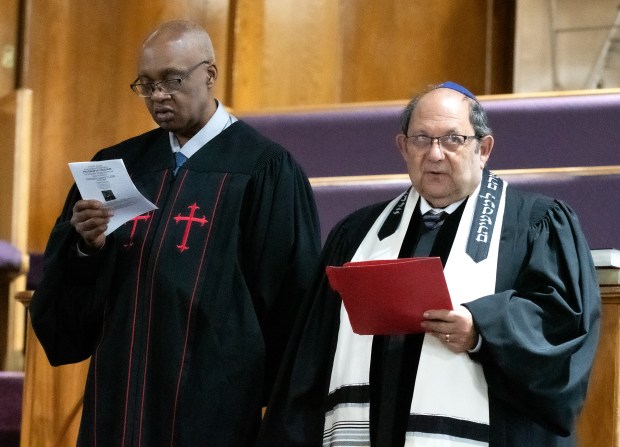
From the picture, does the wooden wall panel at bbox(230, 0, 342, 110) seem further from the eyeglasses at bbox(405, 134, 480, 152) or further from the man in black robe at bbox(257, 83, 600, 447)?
the eyeglasses at bbox(405, 134, 480, 152)

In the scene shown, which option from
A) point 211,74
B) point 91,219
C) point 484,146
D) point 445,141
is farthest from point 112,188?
point 484,146

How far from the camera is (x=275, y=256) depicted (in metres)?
3.51

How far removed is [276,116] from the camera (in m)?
5.59

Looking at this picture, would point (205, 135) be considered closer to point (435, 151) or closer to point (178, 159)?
point (178, 159)

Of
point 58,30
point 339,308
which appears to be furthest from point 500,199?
point 58,30

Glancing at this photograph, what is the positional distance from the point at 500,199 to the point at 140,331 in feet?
3.58

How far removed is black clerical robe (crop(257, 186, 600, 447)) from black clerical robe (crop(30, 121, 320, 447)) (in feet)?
0.58

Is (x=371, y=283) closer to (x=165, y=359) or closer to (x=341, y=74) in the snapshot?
(x=165, y=359)

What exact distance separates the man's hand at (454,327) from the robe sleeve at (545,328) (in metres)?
0.02

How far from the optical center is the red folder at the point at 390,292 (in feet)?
9.45

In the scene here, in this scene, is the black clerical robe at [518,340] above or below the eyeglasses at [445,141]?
below

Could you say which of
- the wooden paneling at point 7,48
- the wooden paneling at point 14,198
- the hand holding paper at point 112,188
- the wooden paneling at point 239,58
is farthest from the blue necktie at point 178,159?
the wooden paneling at point 7,48

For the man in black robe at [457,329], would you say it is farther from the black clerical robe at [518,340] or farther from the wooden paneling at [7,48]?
the wooden paneling at [7,48]

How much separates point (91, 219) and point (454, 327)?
1116 millimetres
